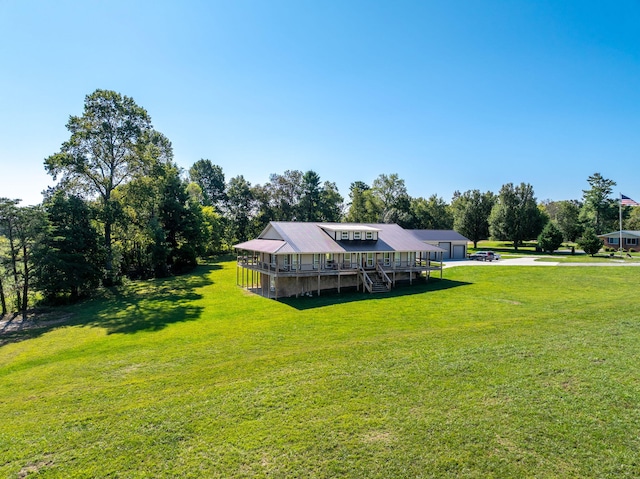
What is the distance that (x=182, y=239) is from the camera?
43438mm

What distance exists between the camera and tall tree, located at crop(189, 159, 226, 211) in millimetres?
72812

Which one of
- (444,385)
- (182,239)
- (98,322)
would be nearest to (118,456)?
(444,385)

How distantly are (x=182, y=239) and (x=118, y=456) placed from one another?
38.4 meters

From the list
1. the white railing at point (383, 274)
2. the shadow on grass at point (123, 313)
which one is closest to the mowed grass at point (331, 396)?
the shadow on grass at point (123, 313)

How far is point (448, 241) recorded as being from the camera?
154 feet

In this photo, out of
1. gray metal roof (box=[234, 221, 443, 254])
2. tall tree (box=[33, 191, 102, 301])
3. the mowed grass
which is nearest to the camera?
the mowed grass

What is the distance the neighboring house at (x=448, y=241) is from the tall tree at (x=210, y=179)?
43.9 meters

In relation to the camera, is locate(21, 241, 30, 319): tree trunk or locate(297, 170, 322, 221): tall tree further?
locate(297, 170, 322, 221): tall tree

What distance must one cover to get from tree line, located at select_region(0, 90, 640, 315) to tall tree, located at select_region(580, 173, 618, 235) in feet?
0.70

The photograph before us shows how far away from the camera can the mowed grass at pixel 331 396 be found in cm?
739

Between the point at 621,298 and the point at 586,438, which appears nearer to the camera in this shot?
the point at 586,438

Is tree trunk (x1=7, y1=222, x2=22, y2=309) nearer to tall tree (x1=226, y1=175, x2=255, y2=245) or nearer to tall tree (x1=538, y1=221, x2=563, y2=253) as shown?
tall tree (x1=226, y1=175, x2=255, y2=245)

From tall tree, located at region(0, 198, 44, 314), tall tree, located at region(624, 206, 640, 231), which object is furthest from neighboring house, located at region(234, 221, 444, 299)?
tall tree, located at region(624, 206, 640, 231)

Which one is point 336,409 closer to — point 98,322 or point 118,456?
point 118,456
